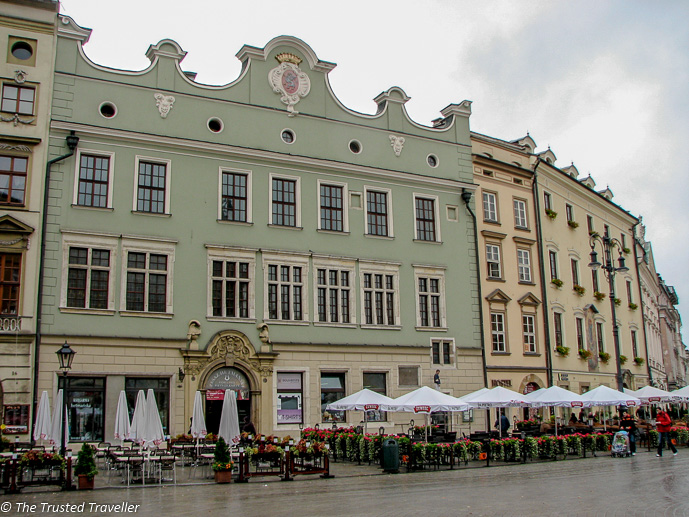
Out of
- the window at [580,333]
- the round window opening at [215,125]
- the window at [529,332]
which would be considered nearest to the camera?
the round window opening at [215,125]

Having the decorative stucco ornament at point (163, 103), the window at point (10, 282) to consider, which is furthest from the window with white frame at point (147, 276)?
the decorative stucco ornament at point (163, 103)

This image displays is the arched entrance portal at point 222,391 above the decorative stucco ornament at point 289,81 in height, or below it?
below

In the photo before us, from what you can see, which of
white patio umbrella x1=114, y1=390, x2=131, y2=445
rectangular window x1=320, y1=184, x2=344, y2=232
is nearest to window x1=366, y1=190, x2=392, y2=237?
rectangular window x1=320, y1=184, x2=344, y2=232

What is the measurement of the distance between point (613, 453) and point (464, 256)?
36.5 ft

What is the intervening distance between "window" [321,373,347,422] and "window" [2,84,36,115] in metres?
14.8

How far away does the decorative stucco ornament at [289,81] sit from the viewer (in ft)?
105

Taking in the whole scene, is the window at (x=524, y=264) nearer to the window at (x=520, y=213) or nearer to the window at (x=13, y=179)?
the window at (x=520, y=213)

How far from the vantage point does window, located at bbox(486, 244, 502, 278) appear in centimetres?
3691

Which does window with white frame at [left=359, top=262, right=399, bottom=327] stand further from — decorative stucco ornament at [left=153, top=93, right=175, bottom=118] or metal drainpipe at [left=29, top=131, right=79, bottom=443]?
metal drainpipe at [left=29, top=131, right=79, bottom=443]

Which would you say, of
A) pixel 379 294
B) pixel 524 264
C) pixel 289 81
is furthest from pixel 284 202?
pixel 524 264

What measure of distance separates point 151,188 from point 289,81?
25.5 feet

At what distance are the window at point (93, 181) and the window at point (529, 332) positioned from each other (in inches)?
822

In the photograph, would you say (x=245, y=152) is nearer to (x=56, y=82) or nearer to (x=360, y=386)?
(x=56, y=82)

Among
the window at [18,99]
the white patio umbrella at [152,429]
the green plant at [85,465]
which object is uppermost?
the window at [18,99]
